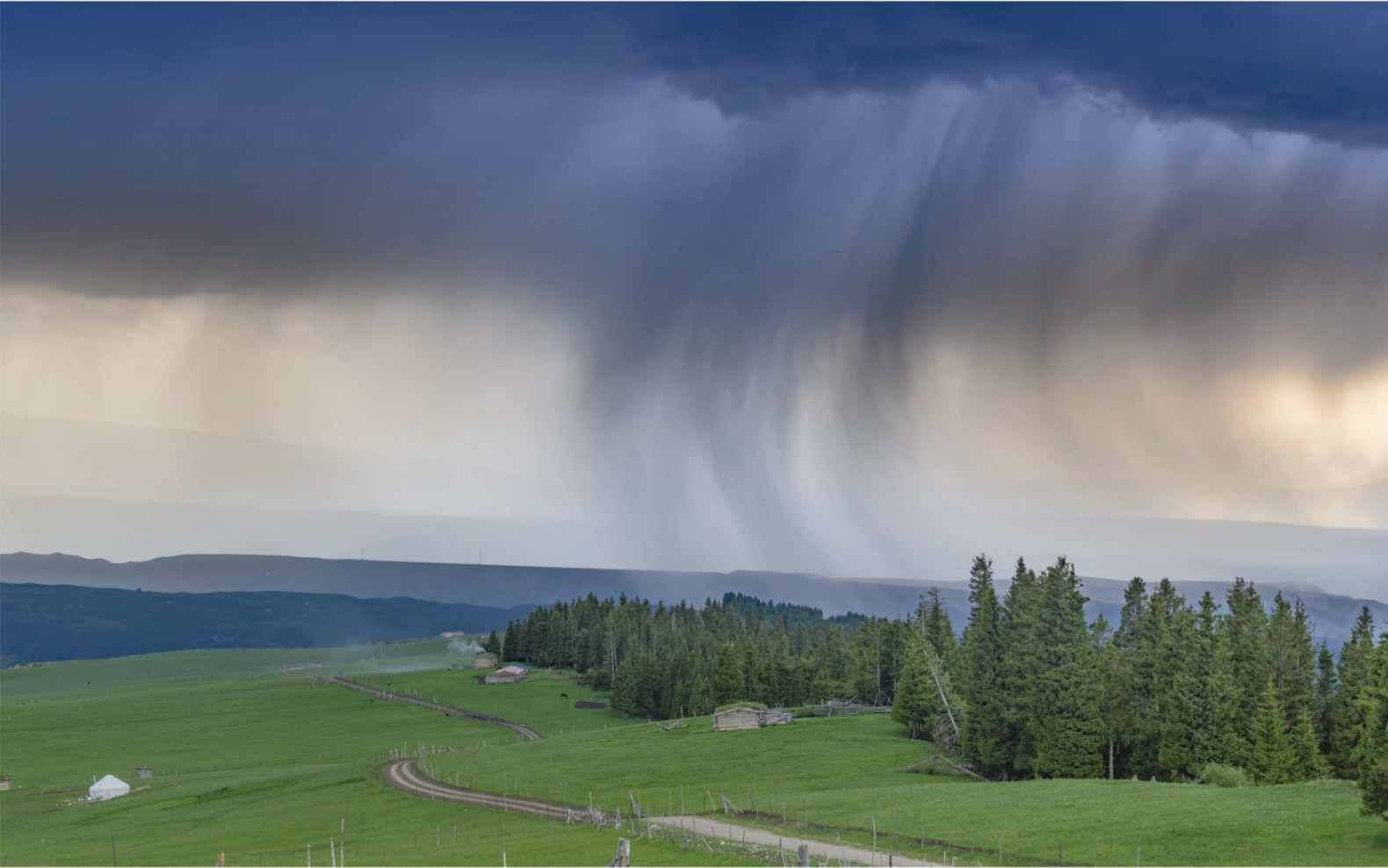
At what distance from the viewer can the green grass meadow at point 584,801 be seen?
58.4 m

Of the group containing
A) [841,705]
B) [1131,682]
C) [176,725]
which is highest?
[1131,682]

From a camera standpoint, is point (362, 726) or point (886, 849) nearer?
point (886, 849)

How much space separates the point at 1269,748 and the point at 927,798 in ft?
Answer: 89.2

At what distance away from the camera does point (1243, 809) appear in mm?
61625

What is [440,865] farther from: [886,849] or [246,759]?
[246,759]

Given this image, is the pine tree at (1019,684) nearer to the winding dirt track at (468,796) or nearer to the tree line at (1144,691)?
the tree line at (1144,691)

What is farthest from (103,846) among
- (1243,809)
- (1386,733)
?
(1386,733)

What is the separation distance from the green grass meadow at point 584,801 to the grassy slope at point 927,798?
23cm

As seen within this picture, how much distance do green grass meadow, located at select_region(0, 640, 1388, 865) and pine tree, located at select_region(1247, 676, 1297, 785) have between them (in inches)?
446

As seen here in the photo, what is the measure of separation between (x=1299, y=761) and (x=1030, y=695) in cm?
2018

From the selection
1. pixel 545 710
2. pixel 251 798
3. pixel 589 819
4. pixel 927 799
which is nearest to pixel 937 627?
pixel 927 799

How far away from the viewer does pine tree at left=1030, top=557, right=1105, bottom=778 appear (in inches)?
3541

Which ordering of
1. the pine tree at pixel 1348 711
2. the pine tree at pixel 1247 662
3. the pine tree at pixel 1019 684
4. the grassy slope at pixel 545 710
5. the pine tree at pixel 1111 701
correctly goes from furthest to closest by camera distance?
1. the grassy slope at pixel 545 710
2. the pine tree at pixel 1019 684
3. the pine tree at pixel 1111 701
4. the pine tree at pixel 1247 662
5. the pine tree at pixel 1348 711

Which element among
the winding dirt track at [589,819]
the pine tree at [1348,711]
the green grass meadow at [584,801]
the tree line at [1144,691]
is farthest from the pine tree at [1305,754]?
the winding dirt track at [589,819]
